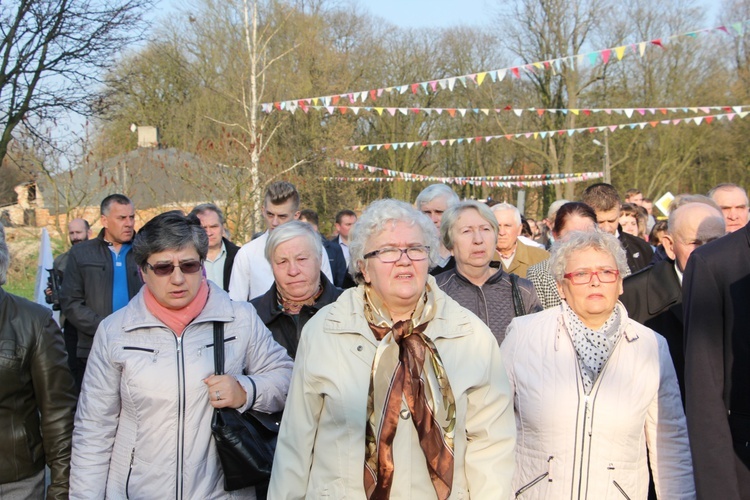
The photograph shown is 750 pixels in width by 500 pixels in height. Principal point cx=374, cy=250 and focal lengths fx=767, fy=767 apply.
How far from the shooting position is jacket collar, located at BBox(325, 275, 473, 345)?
9.21 feet

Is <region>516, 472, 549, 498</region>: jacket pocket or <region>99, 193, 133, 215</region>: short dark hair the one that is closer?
<region>516, 472, 549, 498</region>: jacket pocket

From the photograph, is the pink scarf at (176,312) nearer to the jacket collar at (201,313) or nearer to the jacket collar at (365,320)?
the jacket collar at (201,313)

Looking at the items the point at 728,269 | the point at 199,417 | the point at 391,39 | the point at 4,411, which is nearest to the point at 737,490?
the point at 728,269

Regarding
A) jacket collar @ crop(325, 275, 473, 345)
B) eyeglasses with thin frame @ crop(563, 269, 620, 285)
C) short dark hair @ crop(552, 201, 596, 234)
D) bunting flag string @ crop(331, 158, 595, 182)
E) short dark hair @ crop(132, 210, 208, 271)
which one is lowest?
jacket collar @ crop(325, 275, 473, 345)

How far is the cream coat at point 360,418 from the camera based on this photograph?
2.72m

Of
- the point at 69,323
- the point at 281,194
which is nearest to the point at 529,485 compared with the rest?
the point at 281,194

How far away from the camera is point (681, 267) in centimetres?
456

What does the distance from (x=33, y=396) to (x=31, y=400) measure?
20 millimetres

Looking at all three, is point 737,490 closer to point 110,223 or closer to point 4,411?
point 4,411

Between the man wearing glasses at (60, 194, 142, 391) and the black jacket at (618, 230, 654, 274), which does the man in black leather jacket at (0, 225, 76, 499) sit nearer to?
the man wearing glasses at (60, 194, 142, 391)

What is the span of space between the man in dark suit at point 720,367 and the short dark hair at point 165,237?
6.62ft

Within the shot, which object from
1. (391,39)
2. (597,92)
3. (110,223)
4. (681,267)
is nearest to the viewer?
(681,267)

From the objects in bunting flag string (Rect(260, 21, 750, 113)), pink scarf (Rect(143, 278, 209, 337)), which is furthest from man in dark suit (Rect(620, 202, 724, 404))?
bunting flag string (Rect(260, 21, 750, 113))

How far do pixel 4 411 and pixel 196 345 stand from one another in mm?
808
